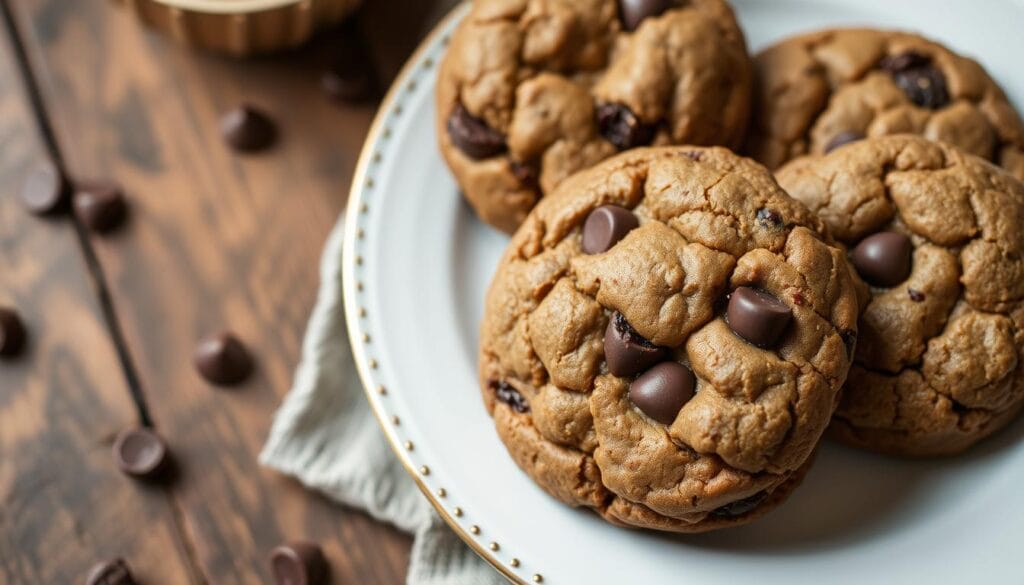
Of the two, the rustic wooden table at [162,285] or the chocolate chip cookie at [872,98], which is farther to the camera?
the rustic wooden table at [162,285]

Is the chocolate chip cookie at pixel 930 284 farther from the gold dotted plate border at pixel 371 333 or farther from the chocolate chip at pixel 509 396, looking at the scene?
the gold dotted plate border at pixel 371 333

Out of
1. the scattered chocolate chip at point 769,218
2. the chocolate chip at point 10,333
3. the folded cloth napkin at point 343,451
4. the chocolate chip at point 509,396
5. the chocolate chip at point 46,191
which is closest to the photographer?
the scattered chocolate chip at point 769,218

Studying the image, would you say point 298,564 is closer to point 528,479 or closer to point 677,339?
point 528,479

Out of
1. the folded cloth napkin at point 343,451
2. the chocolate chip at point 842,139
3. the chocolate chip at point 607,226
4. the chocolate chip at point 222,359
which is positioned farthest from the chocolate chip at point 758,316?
the chocolate chip at point 222,359

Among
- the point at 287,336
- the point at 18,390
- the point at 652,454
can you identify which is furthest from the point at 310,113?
the point at 652,454

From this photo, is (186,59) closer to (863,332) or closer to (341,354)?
(341,354)

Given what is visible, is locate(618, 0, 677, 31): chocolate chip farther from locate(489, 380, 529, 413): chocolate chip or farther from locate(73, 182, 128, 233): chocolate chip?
locate(73, 182, 128, 233): chocolate chip
